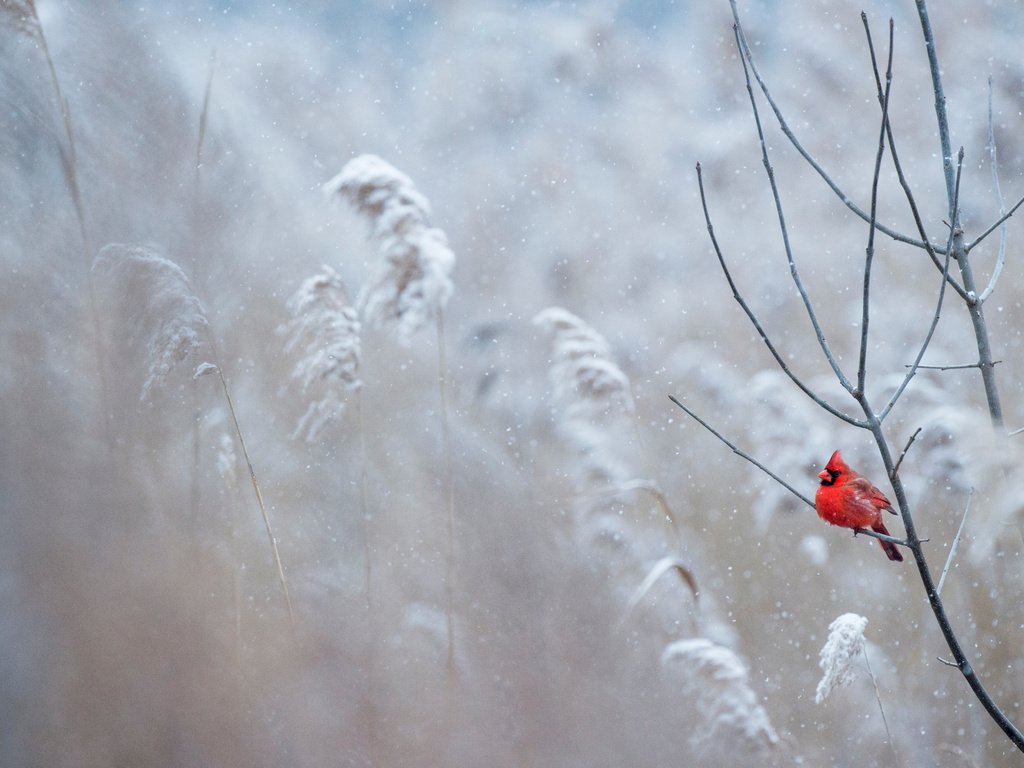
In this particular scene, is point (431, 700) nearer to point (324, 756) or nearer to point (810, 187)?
point (324, 756)

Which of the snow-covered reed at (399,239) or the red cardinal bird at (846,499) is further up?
the snow-covered reed at (399,239)

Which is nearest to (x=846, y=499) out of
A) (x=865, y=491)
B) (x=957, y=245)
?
(x=865, y=491)

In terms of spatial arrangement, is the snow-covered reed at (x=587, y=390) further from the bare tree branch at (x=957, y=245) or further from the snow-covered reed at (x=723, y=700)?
the bare tree branch at (x=957, y=245)

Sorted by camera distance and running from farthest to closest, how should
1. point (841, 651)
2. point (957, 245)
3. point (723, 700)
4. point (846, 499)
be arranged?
point (723, 700), point (841, 651), point (846, 499), point (957, 245)

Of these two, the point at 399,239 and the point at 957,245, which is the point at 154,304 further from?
the point at 957,245

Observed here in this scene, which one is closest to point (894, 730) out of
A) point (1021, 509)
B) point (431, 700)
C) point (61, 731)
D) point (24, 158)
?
point (1021, 509)

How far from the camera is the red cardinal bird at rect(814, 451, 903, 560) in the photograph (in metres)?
0.91

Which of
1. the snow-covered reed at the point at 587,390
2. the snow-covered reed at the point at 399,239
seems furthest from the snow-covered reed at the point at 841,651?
the snow-covered reed at the point at 399,239

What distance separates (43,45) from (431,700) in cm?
122

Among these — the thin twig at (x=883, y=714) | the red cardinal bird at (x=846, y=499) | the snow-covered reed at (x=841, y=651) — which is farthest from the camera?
the thin twig at (x=883, y=714)

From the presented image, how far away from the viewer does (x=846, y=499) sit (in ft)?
3.00

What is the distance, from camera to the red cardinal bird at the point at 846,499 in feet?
2.99

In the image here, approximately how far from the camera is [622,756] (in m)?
1.33

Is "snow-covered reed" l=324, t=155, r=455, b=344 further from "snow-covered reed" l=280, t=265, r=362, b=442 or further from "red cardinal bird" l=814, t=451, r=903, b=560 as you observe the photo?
"red cardinal bird" l=814, t=451, r=903, b=560
